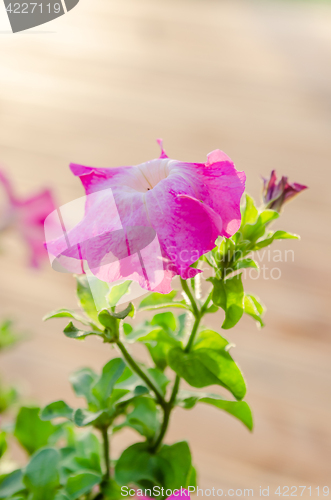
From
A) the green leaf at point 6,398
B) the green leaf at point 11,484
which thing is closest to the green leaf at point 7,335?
the green leaf at point 6,398

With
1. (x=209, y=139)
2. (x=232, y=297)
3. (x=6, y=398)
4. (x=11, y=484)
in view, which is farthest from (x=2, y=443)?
(x=209, y=139)

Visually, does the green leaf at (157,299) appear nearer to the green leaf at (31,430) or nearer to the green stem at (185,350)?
the green stem at (185,350)

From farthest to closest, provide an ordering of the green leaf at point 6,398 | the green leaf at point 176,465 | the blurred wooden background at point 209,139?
the blurred wooden background at point 209,139 < the green leaf at point 6,398 < the green leaf at point 176,465

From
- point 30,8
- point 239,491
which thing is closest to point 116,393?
point 239,491

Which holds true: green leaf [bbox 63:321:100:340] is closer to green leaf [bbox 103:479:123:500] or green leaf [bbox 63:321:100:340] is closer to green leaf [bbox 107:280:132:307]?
green leaf [bbox 107:280:132:307]

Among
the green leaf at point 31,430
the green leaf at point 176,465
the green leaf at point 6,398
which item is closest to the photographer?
the green leaf at point 176,465

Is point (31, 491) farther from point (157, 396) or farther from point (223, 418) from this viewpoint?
point (223, 418)

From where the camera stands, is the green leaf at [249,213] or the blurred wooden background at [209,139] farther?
the blurred wooden background at [209,139]

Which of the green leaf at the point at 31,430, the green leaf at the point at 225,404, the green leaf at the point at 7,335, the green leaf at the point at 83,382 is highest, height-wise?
the green leaf at the point at 225,404
